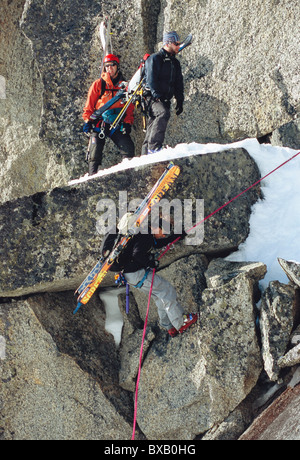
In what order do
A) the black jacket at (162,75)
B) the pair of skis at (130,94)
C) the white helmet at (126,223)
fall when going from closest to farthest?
the white helmet at (126,223)
the black jacket at (162,75)
the pair of skis at (130,94)

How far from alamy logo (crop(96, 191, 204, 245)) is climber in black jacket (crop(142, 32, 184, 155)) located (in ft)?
4.38

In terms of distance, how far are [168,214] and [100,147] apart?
8.79 ft

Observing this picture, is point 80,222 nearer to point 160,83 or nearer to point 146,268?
point 146,268

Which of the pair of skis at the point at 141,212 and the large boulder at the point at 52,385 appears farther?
the large boulder at the point at 52,385

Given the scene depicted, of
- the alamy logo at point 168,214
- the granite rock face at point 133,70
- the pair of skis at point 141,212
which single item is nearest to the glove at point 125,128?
the granite rock face at point 133,70

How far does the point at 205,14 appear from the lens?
41.4 ft

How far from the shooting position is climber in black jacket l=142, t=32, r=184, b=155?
1063 centimetres

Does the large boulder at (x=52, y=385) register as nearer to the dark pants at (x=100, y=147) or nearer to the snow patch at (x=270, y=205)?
the snow patch at (x=270, y=205)

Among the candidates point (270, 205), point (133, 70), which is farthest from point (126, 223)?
point (133, 70)

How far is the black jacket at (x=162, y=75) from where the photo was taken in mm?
10594

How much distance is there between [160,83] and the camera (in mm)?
10797

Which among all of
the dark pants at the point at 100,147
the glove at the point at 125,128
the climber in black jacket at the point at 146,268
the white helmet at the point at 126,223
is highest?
the glove at the point at 125,128

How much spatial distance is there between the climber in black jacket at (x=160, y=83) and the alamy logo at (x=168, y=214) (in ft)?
4.38

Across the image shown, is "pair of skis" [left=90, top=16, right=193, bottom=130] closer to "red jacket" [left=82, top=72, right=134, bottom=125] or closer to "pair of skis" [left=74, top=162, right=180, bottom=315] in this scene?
"red jacket" [left=82, top=72, right=134, bottom=125]
